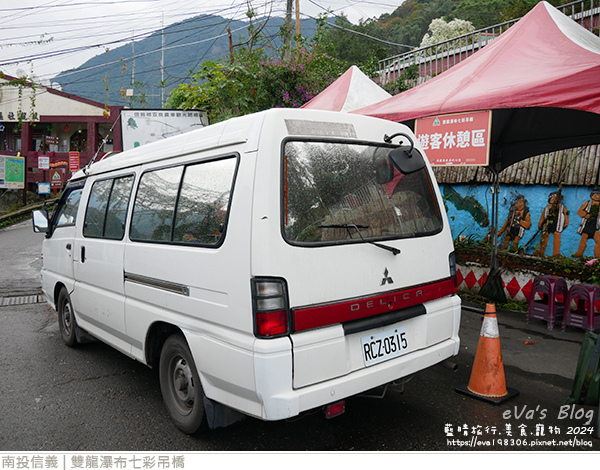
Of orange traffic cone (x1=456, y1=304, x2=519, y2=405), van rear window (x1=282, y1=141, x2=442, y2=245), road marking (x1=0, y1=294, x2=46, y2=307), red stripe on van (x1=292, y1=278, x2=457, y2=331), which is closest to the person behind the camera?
red stripe on van (x1=292, y1=278, x2=457, y2=331)

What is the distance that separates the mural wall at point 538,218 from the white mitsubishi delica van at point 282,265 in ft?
13.7

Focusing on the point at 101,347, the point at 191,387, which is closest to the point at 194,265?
the point at 191,387

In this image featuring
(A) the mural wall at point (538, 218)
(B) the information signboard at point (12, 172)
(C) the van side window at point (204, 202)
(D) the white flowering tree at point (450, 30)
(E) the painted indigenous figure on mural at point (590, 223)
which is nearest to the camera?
(C) the van side window at point (204, 202)

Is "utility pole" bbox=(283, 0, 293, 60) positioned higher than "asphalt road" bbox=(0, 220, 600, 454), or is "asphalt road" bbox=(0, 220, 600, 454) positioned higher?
"utility pole" bbox=(283, 0, 293, 60)

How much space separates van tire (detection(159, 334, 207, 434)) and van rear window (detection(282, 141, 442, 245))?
1138mm

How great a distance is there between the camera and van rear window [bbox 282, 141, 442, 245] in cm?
258

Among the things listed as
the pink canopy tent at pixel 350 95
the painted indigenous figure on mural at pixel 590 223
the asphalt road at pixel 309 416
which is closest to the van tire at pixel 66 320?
the asphalt road at pixel 309 416

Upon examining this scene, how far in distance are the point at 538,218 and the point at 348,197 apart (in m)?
5.26

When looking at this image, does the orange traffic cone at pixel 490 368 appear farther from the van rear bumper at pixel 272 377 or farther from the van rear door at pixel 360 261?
the van rear bumper at pixel 272 377

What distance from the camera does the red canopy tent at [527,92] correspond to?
3926 millimetres

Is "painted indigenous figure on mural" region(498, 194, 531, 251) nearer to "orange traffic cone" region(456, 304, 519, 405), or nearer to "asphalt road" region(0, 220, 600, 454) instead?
"asphalt road" region(0, 220, 600, 454)

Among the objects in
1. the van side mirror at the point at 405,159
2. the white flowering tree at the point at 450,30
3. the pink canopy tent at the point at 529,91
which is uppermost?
the white flowering tree at the point at 450,30


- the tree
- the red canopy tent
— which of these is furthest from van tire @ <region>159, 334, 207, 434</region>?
the tree

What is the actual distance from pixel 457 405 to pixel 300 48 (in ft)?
35.8
